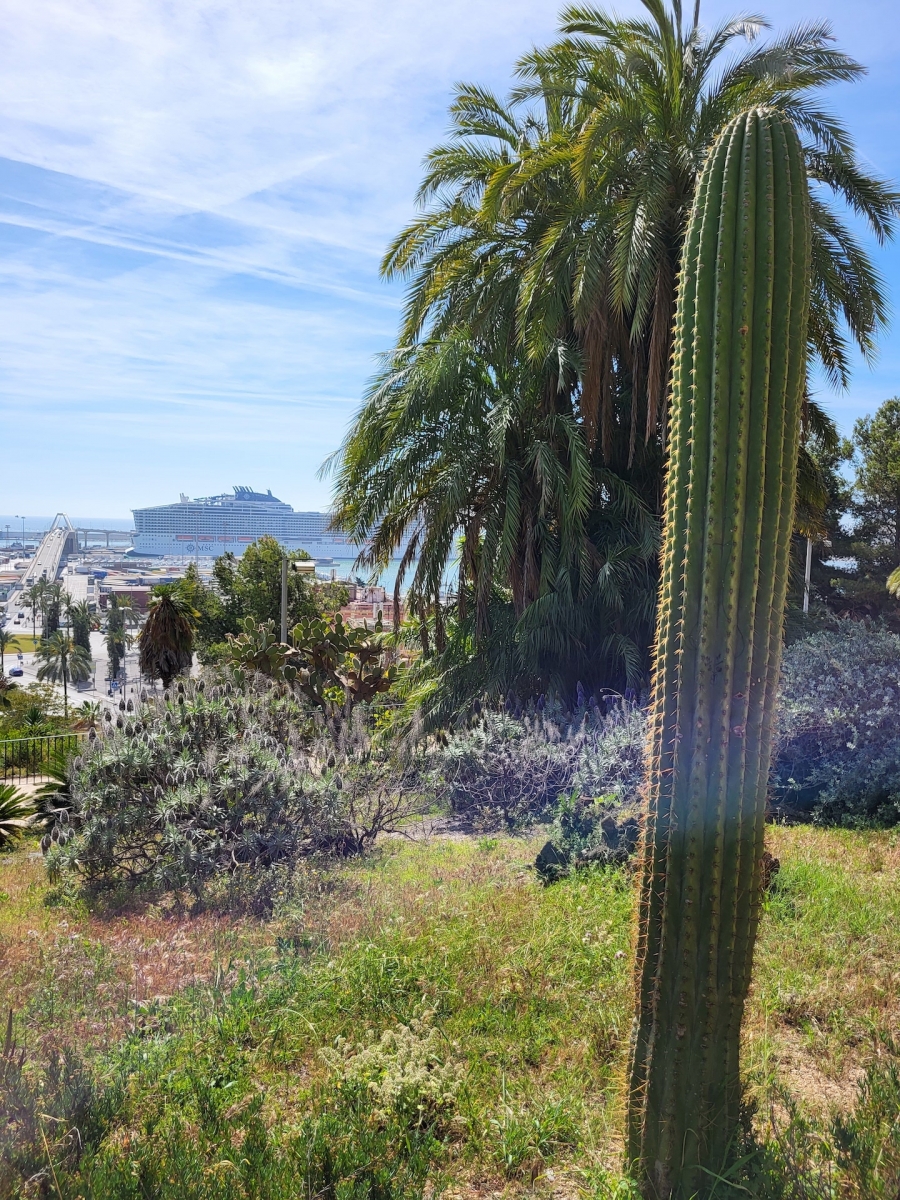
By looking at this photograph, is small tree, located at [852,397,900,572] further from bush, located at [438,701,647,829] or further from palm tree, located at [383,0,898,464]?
bush, located at [438,701,647,829]

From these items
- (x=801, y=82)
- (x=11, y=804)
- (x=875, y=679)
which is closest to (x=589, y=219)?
(x=801, y=82)

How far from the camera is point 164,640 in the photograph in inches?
675

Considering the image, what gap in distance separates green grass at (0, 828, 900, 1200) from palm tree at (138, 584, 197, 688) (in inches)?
453

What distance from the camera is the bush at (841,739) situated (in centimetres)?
795

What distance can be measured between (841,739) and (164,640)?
41.0 ft

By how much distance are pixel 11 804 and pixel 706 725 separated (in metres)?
11.3

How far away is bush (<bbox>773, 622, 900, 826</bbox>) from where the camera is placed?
7.95m

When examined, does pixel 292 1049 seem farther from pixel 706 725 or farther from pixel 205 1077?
pixel 706 725

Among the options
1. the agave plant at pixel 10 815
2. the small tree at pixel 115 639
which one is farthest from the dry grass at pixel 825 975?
the small tree at pixel 115 639

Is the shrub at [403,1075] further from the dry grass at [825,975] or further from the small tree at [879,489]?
the small tree at [879,489]

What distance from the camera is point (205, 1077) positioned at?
336cm

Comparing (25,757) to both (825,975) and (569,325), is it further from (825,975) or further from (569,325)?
(825,975)

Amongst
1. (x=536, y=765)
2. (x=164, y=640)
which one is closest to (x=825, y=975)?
(x=536, y=765)

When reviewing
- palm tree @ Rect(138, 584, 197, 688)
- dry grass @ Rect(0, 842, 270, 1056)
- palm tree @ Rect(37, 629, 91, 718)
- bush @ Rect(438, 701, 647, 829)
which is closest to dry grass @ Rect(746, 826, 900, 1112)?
bush @ Rect(438, 701, 647, 829)
